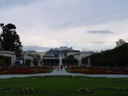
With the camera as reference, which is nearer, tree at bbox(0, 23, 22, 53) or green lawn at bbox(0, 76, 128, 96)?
green lawn at bbox(0, 76, 128, 96)

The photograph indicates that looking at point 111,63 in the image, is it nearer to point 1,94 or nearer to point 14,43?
point 14,43

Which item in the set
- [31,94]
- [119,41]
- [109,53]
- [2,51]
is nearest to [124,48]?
[109,53]

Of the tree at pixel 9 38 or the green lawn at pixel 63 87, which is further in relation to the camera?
the tree at pixel 9 38

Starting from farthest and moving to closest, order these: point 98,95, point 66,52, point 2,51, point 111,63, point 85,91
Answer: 1. point 66,52
2. point 2,51
3. point 111,63
4. point 85,91
5. point 98,95

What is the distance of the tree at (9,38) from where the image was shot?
58656 millimetres

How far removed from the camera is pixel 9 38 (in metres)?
58.5

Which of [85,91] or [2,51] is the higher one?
[2,51]

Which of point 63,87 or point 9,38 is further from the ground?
point 9,38

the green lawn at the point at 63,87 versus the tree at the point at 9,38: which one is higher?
the tree at the point at 9,38

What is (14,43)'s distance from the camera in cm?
6078

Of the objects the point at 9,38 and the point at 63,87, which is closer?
the point at 63,87

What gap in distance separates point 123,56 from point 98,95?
1465 inches

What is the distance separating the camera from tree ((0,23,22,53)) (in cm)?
5866

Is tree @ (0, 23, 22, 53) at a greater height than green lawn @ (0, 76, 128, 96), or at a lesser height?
greater
